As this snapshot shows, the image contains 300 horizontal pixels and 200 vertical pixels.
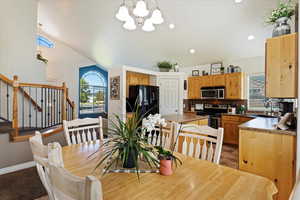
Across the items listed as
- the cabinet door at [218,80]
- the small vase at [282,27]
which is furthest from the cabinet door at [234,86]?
the small vase at [282,27]

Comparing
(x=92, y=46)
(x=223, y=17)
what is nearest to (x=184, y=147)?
(x=223, y=17)

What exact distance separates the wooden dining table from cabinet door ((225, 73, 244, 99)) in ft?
13.2

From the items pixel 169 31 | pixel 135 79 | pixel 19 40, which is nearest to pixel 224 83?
pixel 169 31

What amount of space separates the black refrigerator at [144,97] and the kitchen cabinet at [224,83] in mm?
1521

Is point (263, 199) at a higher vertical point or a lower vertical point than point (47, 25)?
lower

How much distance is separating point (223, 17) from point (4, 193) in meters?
5.08

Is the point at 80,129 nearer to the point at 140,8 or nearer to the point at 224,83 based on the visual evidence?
the point at 140,8

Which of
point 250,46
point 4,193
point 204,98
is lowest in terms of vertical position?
point 4,193

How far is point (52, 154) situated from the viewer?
802 millimetres

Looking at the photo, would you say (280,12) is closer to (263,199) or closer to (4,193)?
(263,199)

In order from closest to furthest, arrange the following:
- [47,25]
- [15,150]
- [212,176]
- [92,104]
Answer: [212,176]
[15,150]
[47,25]
[92,104]

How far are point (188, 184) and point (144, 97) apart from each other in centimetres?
355

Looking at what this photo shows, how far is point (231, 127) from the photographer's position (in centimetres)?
445

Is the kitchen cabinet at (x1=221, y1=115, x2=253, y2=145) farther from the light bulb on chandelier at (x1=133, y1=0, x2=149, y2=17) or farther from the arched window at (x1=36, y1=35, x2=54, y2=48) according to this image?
the arched window at (x1=36, y1=35, x2=54, y2=48)
